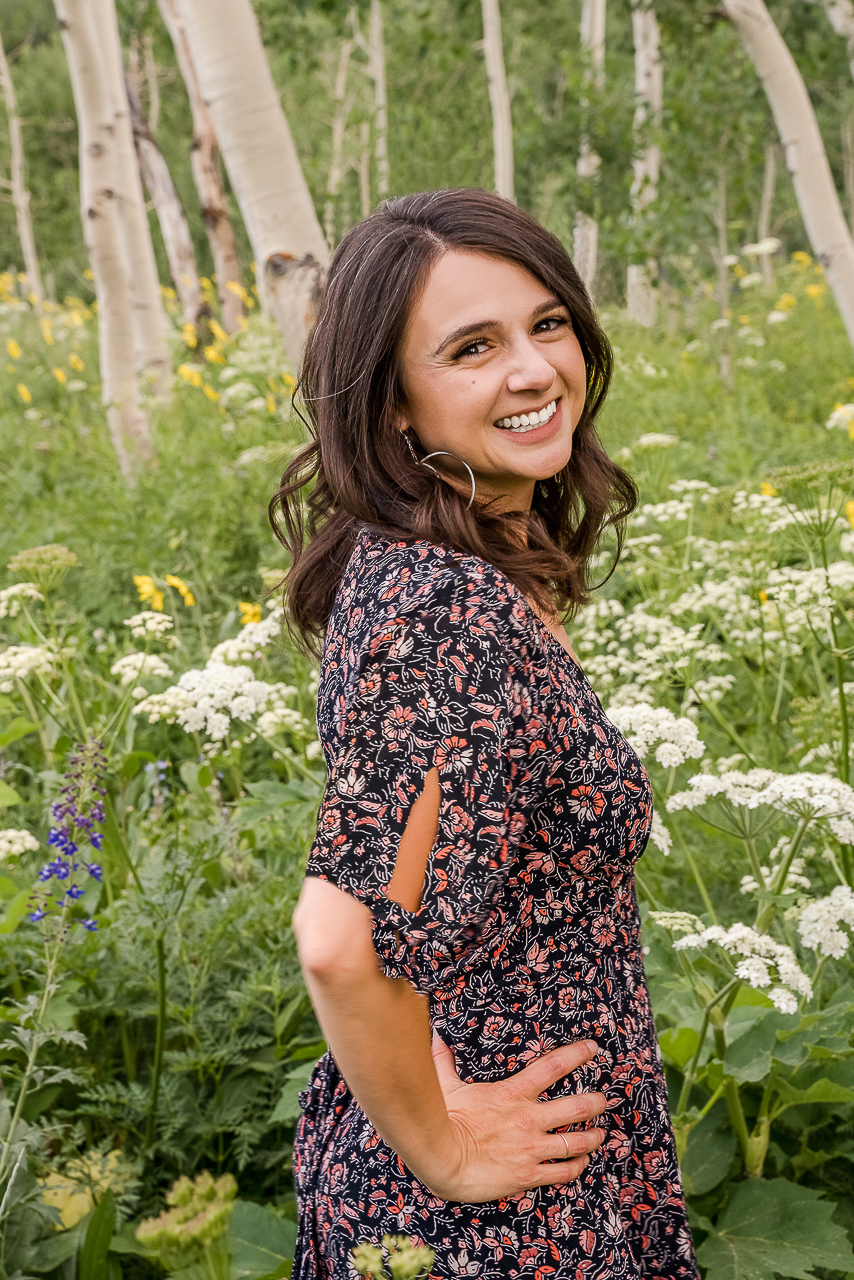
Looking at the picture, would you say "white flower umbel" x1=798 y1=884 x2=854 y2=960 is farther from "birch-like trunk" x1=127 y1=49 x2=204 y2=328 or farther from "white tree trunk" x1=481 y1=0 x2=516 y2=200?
"white tree trunk" x1=481 y1=0 x2=516 y2=200

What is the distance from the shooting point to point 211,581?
4.68 m

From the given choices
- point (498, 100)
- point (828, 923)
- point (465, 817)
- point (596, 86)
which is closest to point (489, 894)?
point (465, 817)

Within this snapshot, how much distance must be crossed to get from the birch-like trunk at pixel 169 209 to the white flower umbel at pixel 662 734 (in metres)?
11.9

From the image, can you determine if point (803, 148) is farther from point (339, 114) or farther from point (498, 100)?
point (339, 114)

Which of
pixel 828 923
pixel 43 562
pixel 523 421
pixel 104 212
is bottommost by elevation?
pixel 828 923

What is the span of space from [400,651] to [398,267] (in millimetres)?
546

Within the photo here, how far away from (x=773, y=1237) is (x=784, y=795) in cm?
81

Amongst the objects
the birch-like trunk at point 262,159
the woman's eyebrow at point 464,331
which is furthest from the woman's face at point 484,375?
the birch-like trunk at point 262,159

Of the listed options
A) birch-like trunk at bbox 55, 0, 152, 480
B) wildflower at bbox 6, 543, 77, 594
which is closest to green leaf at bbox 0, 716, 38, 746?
wildflower at bbox 6, 543, 77, 594

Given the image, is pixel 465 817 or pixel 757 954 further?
pixel 757 954

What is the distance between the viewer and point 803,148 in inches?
211

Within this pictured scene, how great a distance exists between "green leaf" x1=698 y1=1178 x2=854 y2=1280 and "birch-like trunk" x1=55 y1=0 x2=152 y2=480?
18.6ft

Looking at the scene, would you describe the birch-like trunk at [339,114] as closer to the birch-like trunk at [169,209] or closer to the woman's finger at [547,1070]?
the birch-like trunk at [169,209]

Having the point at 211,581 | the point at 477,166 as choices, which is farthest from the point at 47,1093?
the point at 477,166
